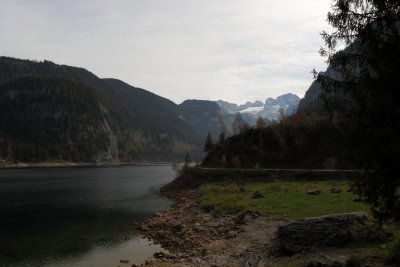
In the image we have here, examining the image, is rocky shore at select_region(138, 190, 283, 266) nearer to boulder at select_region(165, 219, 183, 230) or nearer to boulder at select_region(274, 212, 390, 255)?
boulder at select_region(165, 219, 183, 230)

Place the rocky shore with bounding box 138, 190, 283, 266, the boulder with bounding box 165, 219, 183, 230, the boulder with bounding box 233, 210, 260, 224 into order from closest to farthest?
the rocky shore with bounding box 138, 190, 283, 266
the boulder with bounding box 233, 210, 260, 224
the boulder with bounding box 165, 219, 183, 230

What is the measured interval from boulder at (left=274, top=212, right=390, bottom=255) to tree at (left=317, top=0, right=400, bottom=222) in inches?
300

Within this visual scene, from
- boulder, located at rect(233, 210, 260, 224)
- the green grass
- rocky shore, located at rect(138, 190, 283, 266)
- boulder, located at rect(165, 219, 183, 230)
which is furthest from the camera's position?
boulder, located at rect(165, 219, 183, 230)

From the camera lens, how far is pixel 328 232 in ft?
84.8

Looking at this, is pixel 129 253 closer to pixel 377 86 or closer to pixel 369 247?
pixel 369 247

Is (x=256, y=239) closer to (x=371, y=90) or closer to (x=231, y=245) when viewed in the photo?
(x=231, y=245)

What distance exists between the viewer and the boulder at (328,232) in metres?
24.9

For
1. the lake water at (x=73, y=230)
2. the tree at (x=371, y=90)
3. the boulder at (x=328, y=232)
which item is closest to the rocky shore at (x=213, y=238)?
the boulder at (x=328, y=232)

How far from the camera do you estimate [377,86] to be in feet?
54.9

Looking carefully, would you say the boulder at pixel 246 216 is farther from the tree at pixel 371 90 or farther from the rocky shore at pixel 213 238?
the tree at pixel 371 90

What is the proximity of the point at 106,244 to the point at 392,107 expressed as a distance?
3174 centimetres

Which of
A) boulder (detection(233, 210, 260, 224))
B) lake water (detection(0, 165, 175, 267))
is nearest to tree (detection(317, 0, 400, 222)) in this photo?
A: lake water (detection(0, 165, 175, 267))

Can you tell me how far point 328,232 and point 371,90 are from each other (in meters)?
12.2

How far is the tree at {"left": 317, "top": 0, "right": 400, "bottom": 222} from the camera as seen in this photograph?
1656cm
